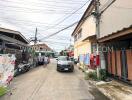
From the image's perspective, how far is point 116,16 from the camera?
15.0 metres

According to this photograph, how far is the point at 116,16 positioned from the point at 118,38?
2517 mm

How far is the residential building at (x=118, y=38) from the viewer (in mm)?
11891

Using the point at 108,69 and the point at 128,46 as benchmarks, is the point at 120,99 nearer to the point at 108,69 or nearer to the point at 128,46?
the point at 128,46

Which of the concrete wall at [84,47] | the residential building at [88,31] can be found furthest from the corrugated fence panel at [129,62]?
the concrete wall at [84,47]

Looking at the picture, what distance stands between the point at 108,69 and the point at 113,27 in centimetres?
315

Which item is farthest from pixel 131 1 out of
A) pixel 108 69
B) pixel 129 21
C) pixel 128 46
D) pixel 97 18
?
pixel 108 69

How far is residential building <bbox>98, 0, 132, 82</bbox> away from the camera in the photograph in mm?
11891

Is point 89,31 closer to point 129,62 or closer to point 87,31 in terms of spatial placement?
point 87,31

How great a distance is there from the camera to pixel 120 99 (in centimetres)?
867

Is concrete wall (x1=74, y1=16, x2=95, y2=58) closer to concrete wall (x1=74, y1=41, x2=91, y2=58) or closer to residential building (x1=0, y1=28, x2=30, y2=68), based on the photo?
concrete wall (x1=74, y1=41, x2=91, y2=58)

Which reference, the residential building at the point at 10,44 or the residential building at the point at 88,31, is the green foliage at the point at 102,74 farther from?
the residential building at the point at 10,44

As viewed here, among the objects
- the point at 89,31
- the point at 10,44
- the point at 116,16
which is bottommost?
the point at 10,44

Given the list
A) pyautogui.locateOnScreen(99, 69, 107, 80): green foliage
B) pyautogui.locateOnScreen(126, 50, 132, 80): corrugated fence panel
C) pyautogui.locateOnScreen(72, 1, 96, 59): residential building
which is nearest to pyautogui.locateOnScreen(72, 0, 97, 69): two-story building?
pyautogui.locateOnScreen(72, 1, 96, 59): residential building

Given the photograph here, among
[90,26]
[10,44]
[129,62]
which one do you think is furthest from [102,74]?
[10,44]
